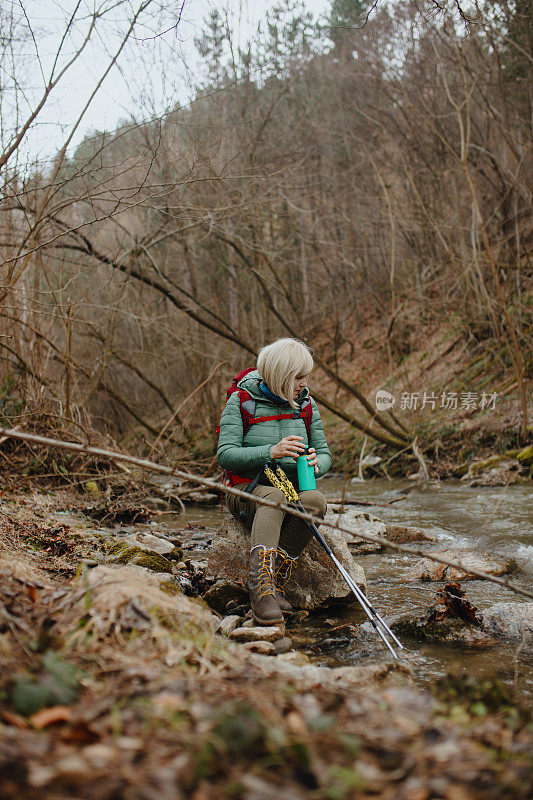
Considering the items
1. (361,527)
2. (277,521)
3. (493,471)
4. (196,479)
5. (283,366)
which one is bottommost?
(493,471)

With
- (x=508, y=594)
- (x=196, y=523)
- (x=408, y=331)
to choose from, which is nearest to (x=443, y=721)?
(x=508, y=594)

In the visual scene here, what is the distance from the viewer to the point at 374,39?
14.2 meters

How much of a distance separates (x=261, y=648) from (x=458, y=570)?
213cm

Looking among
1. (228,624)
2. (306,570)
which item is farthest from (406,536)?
(228,624)

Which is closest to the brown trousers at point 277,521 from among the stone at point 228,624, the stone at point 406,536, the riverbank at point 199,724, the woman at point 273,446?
the woman at point 273,446

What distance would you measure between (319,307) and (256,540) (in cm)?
1602

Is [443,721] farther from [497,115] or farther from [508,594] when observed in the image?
[497,115]

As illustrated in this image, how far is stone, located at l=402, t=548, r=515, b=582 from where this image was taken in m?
4.38

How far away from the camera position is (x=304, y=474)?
3.78 metres

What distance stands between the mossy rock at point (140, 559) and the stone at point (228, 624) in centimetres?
73

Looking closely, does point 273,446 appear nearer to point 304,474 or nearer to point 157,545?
point 304,474

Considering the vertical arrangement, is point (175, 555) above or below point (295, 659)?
below

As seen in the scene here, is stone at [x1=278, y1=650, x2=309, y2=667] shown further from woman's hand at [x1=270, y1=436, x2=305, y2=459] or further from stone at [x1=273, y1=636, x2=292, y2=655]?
woman's hand at [x1=270, y1=436, x2=305, y2=459]

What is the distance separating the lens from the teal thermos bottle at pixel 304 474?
3.77 m
